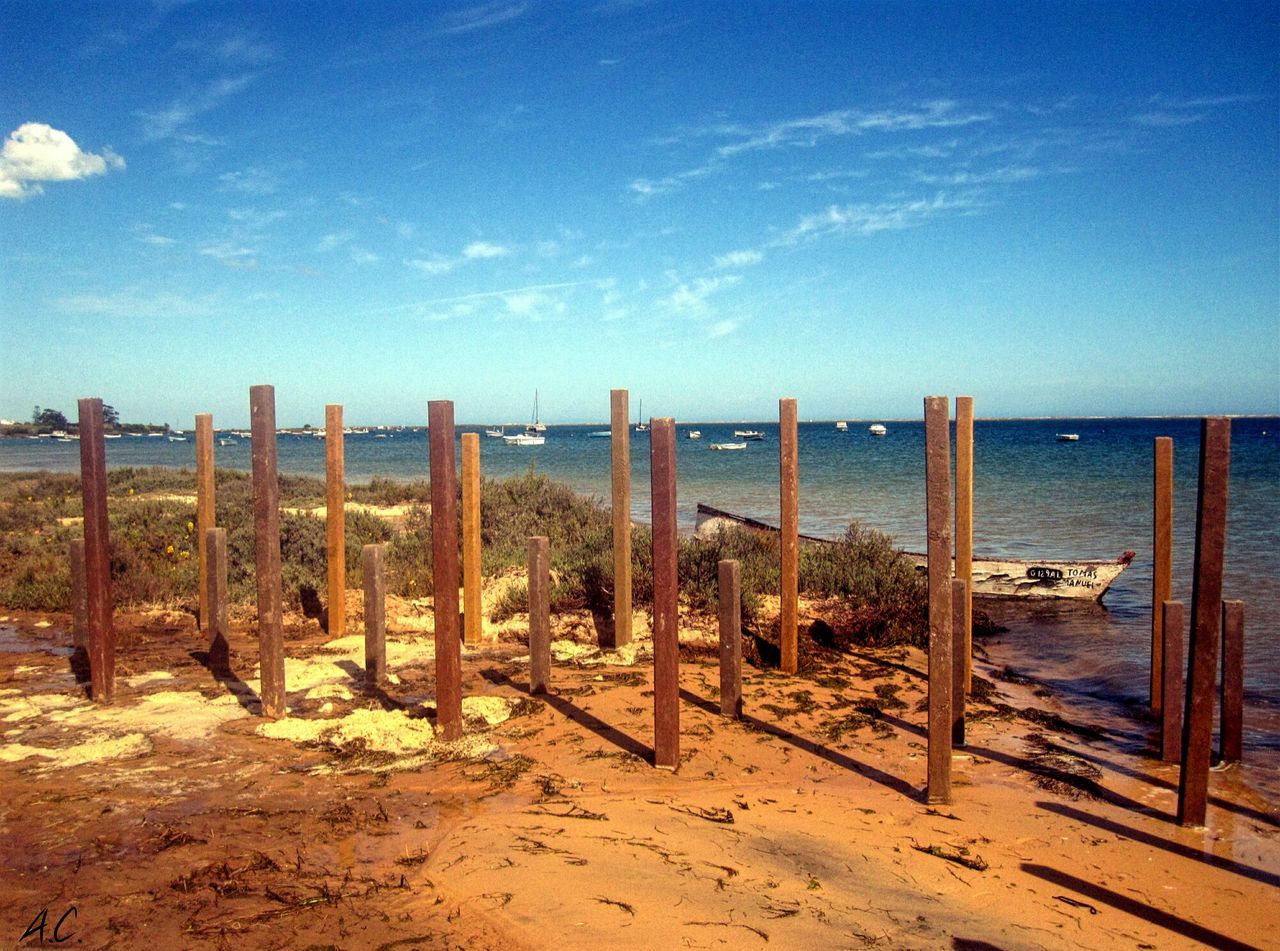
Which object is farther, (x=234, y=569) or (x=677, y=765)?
(x=234, y=569)

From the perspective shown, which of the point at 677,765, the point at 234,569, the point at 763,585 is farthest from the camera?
the point at 234,569

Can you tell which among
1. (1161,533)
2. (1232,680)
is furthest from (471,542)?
(1232,680)

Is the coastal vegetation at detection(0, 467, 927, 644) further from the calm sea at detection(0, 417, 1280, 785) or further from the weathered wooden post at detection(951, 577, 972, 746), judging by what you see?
the weathered wooden post at detection(951, 577, 972, 746)

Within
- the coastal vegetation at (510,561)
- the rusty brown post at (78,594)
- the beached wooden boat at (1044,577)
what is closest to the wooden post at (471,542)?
the coastal vegetation at (510,561)

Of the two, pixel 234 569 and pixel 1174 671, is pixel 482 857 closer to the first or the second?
pixel 1174 671

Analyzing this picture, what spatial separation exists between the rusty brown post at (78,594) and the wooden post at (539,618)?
386 centimetres

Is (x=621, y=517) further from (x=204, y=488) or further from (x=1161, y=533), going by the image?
(x=1161, y=533)

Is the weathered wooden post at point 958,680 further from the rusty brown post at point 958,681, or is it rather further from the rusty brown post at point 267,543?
the rusty brown post at point 267,543

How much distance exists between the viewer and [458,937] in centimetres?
333

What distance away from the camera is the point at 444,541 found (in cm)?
542

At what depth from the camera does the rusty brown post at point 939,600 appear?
4801 mm

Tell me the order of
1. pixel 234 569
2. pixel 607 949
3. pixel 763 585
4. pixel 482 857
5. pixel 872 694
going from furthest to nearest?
1. pixel 234 569
2. pixel 763 585
3. pixel 872 694
4. pixel 482 857
5. pixel 607 949

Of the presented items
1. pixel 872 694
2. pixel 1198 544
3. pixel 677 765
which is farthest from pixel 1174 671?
pixel 677 765

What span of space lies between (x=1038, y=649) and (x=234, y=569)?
10236 millimetres
